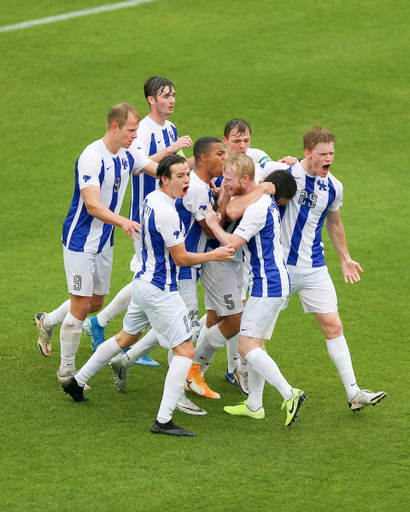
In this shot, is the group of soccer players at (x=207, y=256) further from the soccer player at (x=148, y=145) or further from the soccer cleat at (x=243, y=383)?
the soccer player at (x=148, y=145)

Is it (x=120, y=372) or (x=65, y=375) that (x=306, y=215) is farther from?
(x=65, y=375)

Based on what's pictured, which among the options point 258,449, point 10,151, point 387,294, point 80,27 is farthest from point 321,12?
point 258,449

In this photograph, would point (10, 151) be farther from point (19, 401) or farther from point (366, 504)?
point (366, 504)

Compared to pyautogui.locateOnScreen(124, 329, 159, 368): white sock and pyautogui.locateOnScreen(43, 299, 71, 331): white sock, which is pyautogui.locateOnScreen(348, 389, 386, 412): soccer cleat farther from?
pyautogui.locateOnScreen(43, 299, 71, 331): white sock

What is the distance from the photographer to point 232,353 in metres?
6.07

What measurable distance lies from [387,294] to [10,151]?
774cm

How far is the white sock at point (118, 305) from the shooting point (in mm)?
6227

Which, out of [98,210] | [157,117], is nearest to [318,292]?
[98,210]

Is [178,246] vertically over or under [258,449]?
over

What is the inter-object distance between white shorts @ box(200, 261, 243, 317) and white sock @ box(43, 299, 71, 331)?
4.49ft

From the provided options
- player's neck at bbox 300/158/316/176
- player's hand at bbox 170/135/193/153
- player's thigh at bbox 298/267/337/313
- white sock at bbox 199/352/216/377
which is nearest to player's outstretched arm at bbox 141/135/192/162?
player's hand at bbox 170/135/193/153

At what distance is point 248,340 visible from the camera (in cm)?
514

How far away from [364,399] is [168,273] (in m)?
1.82

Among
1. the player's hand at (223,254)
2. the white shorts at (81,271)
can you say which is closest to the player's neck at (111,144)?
the white shorts at (81,271)
